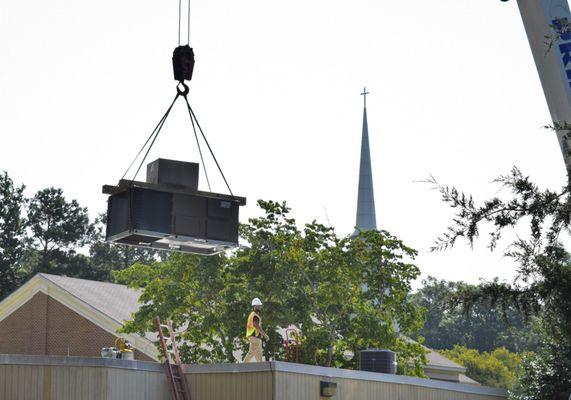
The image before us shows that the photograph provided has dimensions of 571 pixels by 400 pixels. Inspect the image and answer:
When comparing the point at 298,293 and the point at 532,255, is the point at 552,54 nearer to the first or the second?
the point at 532,255

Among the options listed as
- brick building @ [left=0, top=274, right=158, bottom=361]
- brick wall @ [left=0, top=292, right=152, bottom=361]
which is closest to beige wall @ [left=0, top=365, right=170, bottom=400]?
brick building @ [left=0, top=274, right=158, bottom=361]

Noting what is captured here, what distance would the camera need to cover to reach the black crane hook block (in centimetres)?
1658

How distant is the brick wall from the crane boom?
111 ft

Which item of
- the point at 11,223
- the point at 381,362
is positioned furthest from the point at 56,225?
the point at 381,362

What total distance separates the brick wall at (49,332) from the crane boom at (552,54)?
33763 mm

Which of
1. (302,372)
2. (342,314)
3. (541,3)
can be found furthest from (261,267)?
(541,3)

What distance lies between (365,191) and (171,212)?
82.2 metres

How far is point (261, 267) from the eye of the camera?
3994 cm

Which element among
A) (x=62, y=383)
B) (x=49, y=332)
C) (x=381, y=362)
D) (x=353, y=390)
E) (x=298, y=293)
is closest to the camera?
(x=62, y=383)

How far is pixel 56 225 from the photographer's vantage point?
95688mm

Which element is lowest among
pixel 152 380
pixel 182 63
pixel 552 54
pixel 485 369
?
pixel 152 380

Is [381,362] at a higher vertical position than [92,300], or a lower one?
lower

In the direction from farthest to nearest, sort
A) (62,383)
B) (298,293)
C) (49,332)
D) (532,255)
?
1. (49,332)
2. (298,293)
3. (62,383)
4. (532,255)

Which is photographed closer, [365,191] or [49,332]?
[49,332]
